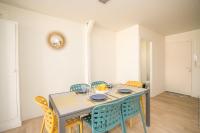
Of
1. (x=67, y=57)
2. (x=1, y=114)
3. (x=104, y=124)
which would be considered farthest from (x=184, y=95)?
(x=1, y=114)

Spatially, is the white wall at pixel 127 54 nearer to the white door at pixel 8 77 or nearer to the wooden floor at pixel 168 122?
the wooden floor at pixel 168 122

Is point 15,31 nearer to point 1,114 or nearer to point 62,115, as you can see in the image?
point 1,114

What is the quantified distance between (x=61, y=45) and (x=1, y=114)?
176 cm

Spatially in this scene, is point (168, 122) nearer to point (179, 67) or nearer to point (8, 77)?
point (179, 67)

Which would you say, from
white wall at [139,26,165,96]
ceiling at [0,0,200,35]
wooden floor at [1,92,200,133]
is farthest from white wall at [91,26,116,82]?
wooden floor at [1,92,200,133]

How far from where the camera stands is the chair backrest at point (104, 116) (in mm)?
1222

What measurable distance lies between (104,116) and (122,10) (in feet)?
7.16

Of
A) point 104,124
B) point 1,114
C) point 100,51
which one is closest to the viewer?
point 104,124

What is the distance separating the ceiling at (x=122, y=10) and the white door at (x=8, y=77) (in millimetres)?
655

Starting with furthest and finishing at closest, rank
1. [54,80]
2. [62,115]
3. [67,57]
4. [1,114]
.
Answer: [67,57] < [54,80] < [1,114] < [62,115]

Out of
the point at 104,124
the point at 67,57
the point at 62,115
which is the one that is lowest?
the point at 104,124

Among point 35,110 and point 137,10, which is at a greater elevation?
point 137,10

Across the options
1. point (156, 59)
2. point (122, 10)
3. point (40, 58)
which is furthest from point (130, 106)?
point (156, 59)

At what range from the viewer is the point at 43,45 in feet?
8.25
